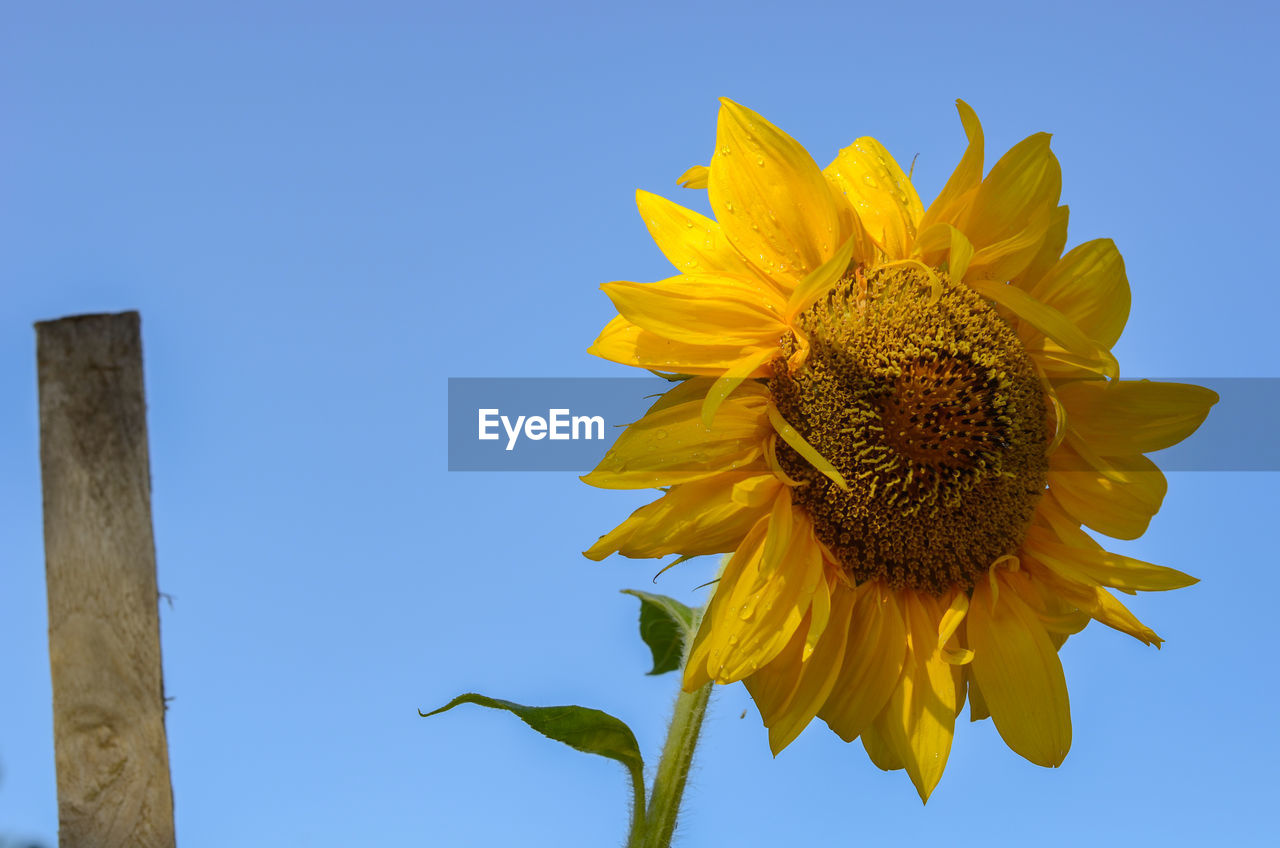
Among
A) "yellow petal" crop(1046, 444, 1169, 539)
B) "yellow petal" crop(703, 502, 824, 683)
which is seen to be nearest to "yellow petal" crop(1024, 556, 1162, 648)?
"yellow petal" crop(1046, 444, 1169, 539)

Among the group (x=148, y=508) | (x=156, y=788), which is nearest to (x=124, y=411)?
(x=148, y=508)

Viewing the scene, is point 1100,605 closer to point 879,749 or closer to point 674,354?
point 879,749

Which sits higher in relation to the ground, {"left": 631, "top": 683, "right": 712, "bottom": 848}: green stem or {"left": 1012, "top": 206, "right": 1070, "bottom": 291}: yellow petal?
{"left": 1012, "top": 206, "right": 1070, "bottom": 291}: yellow petal

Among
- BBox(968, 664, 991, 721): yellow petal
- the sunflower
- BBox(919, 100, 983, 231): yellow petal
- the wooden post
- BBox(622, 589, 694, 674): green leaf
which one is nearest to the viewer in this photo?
the sunflower

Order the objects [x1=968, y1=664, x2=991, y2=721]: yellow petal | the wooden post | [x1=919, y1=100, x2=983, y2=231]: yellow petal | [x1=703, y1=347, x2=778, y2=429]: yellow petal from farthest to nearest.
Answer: the wooden post < [x1=968, y1=664, x2=991, y2=721]: yellow petal < [x1=919, y1=100, x2=983, y2=231]: yellow petal < [x1=703, y1=347, x2=778, y2=429]: yellow petal

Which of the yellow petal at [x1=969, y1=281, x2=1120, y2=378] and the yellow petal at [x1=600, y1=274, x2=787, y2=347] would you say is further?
the yellow petal at [x1=969, y1=281, x2=1120, y2=378]

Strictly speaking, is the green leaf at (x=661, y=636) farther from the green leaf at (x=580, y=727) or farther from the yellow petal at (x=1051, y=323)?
the yellow petal at (x=1051, y=323)

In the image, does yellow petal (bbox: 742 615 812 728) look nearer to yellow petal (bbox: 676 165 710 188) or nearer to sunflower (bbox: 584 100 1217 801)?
sunflower (bbox: 584 100 1217 801)
